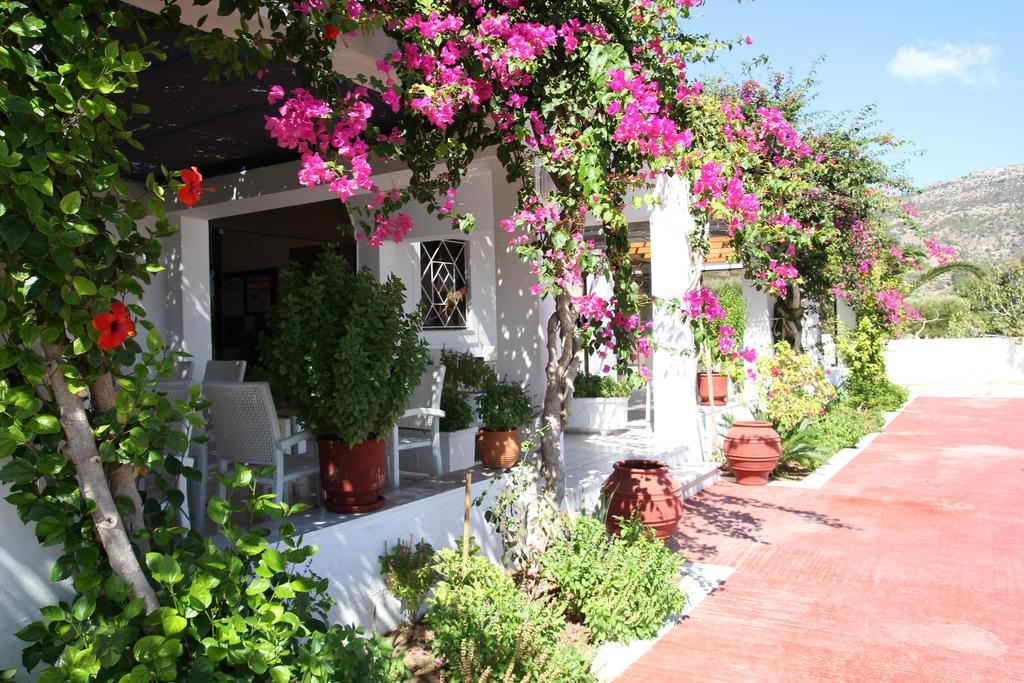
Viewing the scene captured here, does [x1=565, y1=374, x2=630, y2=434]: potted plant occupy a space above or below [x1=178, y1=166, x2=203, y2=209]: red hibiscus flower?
below

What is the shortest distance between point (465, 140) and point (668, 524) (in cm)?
260

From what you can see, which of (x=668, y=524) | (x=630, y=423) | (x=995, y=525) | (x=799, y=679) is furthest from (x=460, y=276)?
(x=799, y=679)

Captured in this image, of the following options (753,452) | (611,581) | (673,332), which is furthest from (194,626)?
(753,452)

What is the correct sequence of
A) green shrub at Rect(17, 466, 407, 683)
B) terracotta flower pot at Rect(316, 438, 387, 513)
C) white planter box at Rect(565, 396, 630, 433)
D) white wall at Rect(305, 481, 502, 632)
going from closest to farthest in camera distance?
green shrub at Rect(17, 466, 407, 683), white wall at Rect(305, 481, 502, 632), terracotta flower pot at Rect(316, 438, 387, 513), white planter box at Rect(565, 396, 630, 433)

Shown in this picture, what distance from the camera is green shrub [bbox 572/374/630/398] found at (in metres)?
8.64

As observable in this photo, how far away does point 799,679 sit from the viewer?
3295 mm

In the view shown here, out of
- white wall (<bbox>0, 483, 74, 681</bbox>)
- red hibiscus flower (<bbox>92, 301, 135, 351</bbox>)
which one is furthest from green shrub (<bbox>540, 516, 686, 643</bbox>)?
red hibiscus flower (<bbox>92, 301, 135, 351</bbox>)

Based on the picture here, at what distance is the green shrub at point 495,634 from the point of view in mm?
3006

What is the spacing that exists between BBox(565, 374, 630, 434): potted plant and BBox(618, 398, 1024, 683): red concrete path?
142cm

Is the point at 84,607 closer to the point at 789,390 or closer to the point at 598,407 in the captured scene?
the point at 598,407

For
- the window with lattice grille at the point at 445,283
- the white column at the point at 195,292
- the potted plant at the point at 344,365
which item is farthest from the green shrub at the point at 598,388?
the potted plant at the point at 344,365

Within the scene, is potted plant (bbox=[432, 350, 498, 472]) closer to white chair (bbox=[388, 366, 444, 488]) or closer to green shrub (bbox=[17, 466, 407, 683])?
white chair (bbox=[388, 366, 444, 488])

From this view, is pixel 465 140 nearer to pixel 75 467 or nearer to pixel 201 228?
pixel 75 467

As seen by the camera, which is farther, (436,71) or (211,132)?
(211,132)
